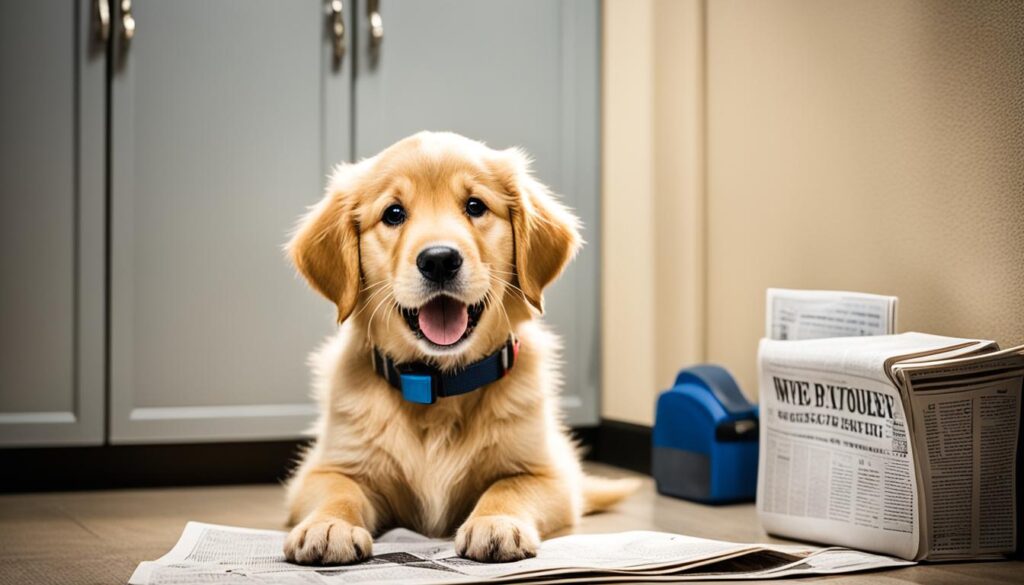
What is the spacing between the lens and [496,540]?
1587 millimetres

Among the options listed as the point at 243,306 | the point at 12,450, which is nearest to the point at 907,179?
the point at 243,306

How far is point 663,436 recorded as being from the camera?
2.51 metres

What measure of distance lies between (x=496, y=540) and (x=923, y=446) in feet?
2.18

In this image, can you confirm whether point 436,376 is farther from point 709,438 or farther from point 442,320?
point 709,438

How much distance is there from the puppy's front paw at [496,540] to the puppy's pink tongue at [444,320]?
12.8 inches

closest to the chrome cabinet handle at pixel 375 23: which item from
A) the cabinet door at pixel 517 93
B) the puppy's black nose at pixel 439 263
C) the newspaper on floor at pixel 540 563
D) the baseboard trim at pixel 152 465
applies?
the cabinet door at pixel 517 93

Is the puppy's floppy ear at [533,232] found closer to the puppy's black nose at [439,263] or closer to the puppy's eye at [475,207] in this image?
the puppy's eye at [475,207]

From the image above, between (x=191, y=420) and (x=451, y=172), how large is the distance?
1234 mm

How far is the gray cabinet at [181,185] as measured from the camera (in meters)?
2.63

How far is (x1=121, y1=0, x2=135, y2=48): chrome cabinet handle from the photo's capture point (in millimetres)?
2668

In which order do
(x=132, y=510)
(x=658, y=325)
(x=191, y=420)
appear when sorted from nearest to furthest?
1. (x=132, y=510)
2. (x=191, y=420)
3. (x=658, y=325)

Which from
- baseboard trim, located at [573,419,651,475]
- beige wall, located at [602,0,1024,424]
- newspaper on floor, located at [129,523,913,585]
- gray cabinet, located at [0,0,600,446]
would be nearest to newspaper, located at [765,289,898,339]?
beige wall, located at [602,0,1024,424]

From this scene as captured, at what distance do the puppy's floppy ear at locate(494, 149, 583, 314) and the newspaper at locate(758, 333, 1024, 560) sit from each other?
1.64 feet

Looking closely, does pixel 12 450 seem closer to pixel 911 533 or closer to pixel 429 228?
pixel 429 228
